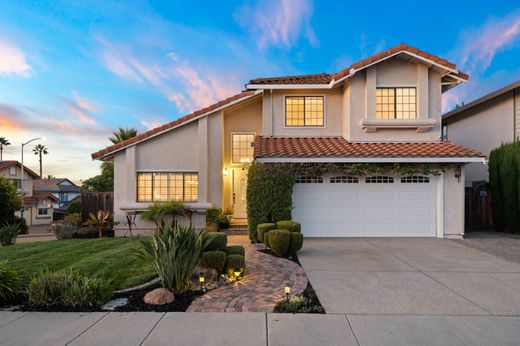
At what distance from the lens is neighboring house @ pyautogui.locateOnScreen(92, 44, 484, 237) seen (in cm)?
1034

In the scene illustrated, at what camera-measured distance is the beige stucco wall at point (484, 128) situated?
43.0 feet

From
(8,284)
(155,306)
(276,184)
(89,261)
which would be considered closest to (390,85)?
(276,184)

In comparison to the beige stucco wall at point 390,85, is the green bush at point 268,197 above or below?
below

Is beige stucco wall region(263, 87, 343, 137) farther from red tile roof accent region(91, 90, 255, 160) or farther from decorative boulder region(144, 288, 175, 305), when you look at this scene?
decorative boulder region(144, 288, 175, 305)

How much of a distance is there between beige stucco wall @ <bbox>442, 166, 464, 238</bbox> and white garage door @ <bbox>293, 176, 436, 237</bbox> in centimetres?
41

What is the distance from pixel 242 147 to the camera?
43.0 feet

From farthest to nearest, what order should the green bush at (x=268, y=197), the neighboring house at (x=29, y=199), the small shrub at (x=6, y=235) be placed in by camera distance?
1. the neighboring house at (x=29, y=199)
2. the small shrub at (x=6, y=235)
3. the green bush at (x=268, y=197)

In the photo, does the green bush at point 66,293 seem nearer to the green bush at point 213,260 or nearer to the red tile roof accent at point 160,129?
the green bush at point 213,260

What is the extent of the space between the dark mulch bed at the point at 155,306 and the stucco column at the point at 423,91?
440 inches

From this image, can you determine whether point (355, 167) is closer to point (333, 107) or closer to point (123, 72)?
point (333, 107)

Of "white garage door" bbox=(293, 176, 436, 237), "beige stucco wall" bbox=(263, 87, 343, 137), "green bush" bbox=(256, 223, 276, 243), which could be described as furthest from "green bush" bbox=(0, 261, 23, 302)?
"beige stucco wall" bbox=(263, 87, 343, 137)

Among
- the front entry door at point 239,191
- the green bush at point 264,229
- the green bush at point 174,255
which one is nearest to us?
the green bush at point 174,255

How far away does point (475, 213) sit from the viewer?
1223cm

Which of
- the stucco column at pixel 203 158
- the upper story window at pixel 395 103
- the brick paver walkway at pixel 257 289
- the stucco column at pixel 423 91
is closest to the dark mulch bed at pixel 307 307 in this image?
the brick paver walkway at pixel 257 289
